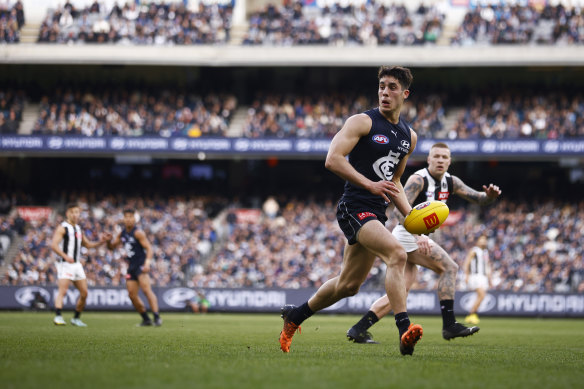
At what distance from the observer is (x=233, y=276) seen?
28828 mm

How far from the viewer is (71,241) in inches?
612

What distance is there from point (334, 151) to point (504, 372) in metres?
2.65

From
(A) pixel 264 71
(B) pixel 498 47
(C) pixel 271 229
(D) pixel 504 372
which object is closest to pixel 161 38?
(A) pixel 264 71

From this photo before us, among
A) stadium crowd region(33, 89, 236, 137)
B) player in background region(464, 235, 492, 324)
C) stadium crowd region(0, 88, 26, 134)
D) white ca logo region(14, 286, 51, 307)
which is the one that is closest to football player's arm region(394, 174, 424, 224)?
player in background region(464, 235, 492, 324)

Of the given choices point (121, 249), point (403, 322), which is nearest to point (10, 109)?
point (121, 249)

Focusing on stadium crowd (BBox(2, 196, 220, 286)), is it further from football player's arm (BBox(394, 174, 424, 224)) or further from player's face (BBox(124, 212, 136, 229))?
football player's arm (BBox(394, 174, 424, 224))

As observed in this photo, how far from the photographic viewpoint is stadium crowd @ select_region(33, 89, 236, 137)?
33562mm

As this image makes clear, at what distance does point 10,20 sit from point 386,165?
104 ft

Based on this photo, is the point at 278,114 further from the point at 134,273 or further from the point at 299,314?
the point at 299,314

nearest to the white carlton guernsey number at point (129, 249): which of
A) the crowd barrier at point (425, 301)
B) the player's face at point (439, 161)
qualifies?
the player's face at point (439, 161)

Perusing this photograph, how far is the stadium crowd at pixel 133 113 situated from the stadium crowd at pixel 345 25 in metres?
3.62

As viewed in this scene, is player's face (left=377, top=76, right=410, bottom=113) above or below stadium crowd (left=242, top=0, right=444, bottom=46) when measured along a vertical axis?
below

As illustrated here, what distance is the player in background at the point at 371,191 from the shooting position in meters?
7.45

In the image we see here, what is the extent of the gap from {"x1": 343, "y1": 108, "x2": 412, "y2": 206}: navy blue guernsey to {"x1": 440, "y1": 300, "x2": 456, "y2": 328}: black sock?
3.08 metres
